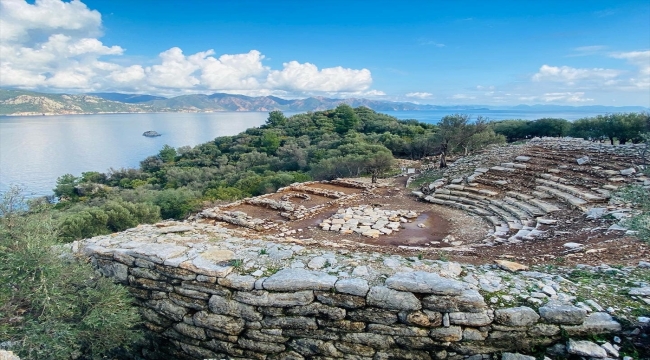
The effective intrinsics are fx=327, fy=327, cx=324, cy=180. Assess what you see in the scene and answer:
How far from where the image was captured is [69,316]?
13.6 feet

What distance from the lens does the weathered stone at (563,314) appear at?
3643 millimetres

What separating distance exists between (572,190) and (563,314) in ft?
27.8

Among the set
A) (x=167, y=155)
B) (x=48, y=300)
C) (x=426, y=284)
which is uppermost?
(x=426, y=284)

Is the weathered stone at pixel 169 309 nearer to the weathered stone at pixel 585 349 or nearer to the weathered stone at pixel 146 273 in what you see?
the weathered stone at pixel 146 273

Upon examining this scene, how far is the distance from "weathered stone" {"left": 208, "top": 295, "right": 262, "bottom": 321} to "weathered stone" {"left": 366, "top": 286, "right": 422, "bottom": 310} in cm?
153

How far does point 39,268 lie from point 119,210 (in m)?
12.3

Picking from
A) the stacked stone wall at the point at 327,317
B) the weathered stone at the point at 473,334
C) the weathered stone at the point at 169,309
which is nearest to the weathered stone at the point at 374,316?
the stacked stone wall at the point at 327,317

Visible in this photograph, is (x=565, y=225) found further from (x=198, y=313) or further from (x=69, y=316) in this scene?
(x=69, y=316)

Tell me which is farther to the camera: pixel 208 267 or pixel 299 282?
pixel 208 267

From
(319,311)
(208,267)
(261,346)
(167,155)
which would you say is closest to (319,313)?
(319,311)

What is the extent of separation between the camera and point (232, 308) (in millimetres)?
4383

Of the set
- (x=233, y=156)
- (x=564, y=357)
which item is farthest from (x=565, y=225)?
(x=233, y=156)

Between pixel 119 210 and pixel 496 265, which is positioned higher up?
pixel 496 265

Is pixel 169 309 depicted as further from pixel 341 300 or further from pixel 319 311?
pixel 341 300
